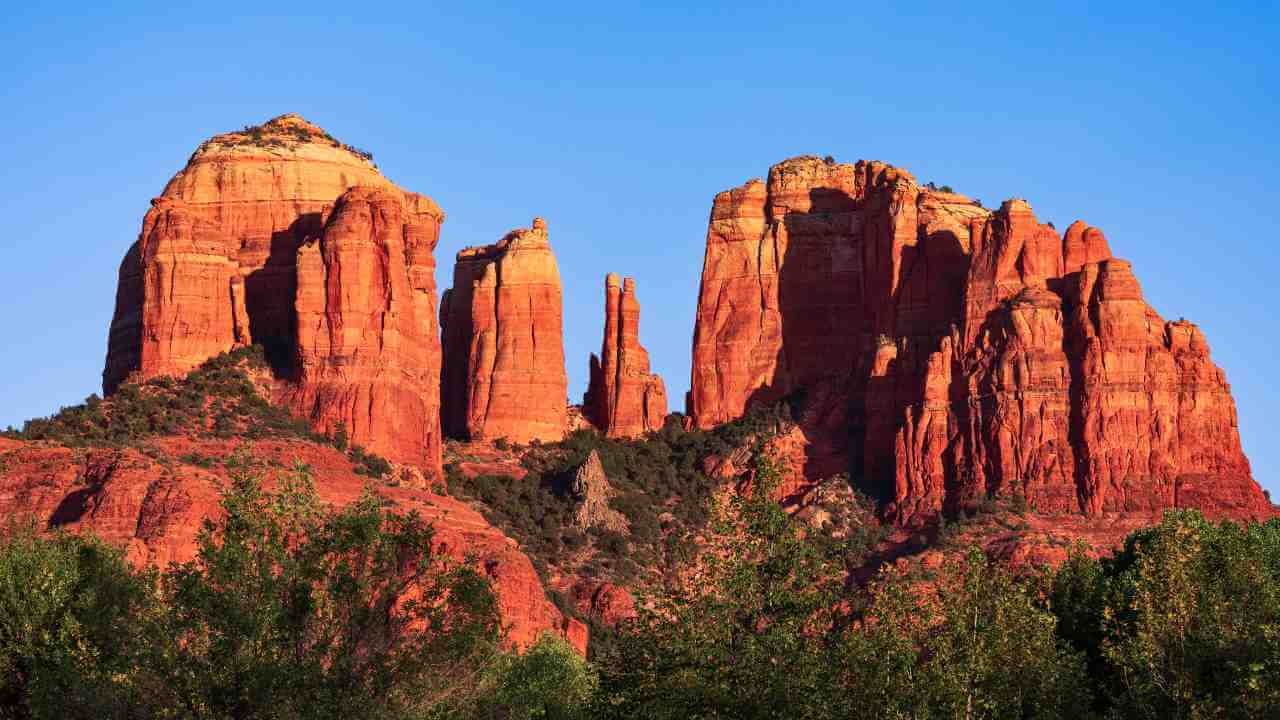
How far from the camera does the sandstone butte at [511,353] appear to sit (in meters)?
171

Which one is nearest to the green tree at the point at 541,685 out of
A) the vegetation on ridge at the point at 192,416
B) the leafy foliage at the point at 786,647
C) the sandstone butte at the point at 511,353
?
the leafy foliage at the point at 786,647

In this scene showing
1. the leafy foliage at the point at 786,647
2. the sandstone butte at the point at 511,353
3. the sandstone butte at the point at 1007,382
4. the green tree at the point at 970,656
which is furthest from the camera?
the sandstone butte at the point at 511,353

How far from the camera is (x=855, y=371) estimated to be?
16750 centimetres

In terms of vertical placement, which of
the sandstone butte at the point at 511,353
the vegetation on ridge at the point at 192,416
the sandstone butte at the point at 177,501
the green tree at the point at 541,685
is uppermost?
the sandstone butte at the point at 511,353

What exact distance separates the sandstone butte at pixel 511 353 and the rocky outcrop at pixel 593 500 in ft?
32.9

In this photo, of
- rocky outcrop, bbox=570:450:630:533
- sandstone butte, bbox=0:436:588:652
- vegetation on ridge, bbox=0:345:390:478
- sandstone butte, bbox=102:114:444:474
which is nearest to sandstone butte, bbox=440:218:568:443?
rocky outcrop, bbox=570:450:630:533

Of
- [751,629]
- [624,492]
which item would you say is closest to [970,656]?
[751,629]

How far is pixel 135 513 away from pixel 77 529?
492 cm

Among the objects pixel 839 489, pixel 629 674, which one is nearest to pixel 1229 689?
pixel 629 674

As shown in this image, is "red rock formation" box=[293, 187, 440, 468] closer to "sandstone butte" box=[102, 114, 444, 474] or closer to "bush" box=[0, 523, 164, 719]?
"sandstone butte" box=[102, 114, 444, 474]

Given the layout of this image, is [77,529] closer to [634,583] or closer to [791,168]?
[634,583]

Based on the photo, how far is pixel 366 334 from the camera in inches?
5881

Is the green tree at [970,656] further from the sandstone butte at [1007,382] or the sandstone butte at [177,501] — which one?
the sandstone butte at [1007,382]

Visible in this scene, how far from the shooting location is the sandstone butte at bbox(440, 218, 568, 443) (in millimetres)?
170875
